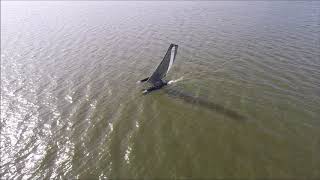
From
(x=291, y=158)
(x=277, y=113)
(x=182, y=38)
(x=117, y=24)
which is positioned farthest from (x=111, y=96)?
(x=117, y=24)

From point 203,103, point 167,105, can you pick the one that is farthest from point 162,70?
point 203,103

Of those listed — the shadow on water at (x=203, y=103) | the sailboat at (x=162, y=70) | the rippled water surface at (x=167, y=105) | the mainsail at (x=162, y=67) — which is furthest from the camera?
the mainsail at (x=162, y=67)

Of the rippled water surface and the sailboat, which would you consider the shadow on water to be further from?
the sailboat

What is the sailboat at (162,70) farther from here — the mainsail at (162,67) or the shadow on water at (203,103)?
the shadow on water at (203,103)

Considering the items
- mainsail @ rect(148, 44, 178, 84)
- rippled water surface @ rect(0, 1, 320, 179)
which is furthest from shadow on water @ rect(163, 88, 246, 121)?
mainsail @ rect(148, 44, 178, 84)

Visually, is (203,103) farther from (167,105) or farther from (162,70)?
(162,70)

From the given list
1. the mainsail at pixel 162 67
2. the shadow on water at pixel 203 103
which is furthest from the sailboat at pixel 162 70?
the shadow on water at pixel 203 103
